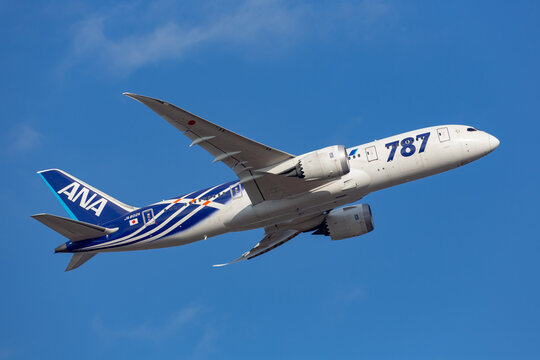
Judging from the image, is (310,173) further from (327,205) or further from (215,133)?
(215,133)

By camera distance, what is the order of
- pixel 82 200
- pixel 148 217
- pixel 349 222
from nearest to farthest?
pixel 148 217 < pixel 349 222 < pixel 82 200

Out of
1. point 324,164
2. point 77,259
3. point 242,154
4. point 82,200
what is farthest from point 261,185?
point 82,200

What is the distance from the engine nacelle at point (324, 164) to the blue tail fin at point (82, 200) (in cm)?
1414

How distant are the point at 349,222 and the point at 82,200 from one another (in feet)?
62.7

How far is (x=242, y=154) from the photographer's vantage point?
3762 cm

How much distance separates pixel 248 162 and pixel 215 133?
329 cm

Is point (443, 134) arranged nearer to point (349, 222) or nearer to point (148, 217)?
point (349, 222)

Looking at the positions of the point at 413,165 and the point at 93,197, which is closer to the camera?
the point at 413,165

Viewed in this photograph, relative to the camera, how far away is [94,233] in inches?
1688

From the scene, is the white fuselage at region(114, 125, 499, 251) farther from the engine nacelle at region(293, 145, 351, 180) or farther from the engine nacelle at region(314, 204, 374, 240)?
the engine nacelle at region(314, 204, 374, 240)

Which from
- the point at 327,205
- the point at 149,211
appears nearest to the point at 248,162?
the point at 327,205

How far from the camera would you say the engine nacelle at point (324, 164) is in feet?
123

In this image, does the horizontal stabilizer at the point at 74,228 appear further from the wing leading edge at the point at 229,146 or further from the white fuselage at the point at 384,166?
the wing leading edge at the point at 229,146

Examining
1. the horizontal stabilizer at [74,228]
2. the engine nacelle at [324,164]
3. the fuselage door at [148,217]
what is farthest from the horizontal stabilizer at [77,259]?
the engine nacelle at [324,164]
